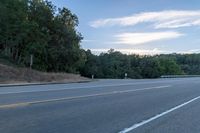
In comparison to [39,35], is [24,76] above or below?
below

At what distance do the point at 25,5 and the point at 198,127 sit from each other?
5041 centimetres

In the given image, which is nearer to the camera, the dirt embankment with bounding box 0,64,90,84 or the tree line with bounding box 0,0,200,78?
the dirt embankment with bounding box 0,64,90,84

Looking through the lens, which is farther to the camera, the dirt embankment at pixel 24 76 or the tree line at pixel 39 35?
the tree line at pixel 39 35

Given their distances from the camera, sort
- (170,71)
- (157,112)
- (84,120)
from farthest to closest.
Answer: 1. (170,71)
2. (157,112)
3. (84,120)

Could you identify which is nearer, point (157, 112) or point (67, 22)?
point (157, 112)

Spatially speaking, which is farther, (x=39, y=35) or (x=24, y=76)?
(x=39, y=35)

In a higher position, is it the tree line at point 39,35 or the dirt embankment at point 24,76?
the tree line at point 39,35

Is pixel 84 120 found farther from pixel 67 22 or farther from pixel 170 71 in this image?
pixel 170 71

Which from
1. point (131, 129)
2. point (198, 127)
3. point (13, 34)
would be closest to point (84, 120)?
point (131, 129)

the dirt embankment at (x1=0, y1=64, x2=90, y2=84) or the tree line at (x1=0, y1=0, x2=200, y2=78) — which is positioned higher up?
the tree line at (x1=0, y1=0, x2=200, y2=78)

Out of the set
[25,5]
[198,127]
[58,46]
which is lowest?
[198,127]

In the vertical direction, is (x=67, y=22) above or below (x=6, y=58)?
above

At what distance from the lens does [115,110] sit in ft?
49.0

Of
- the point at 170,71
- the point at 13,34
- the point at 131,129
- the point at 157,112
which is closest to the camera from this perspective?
the point at 131,129
